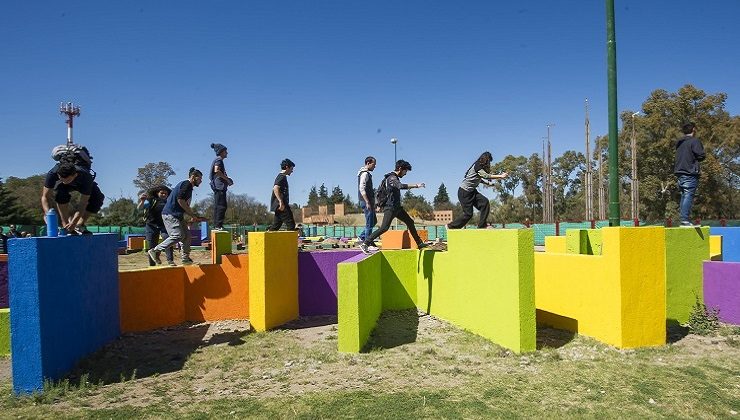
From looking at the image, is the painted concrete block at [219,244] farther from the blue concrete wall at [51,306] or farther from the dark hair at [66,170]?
the dark hair at [66,170]

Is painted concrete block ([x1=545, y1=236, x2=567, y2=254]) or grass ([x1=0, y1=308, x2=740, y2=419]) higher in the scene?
painted concrete block ([x1=545, y1=236, x2=567, y2=254])

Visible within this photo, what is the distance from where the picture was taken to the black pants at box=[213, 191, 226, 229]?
341 inches

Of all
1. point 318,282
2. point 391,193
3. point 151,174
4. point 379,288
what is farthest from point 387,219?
point 151,174

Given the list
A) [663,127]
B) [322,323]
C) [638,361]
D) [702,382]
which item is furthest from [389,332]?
[663,127]

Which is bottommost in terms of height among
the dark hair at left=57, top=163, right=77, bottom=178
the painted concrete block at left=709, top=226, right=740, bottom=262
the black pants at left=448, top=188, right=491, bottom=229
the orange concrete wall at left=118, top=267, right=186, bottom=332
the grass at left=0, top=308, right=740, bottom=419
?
the grass at left=0, top=308, right=740, bottom=419

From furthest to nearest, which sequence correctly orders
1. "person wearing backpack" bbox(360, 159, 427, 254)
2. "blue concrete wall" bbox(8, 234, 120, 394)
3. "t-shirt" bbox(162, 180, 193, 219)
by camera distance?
1. "t-shirt" bbox(162, 180, 193, 219)
2. "person wearing backpack" bbox(360, 159, 427, 254)
3. "blue concrete wall" bbox(8, 234, 120, 394)

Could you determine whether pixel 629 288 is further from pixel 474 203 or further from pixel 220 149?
pixel 220 149

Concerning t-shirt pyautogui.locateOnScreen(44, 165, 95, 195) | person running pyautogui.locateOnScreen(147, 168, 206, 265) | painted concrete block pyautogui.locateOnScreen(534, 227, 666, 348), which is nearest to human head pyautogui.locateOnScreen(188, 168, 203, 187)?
person running pyautogui.locateOnScreen(147, 168, 206, 265)

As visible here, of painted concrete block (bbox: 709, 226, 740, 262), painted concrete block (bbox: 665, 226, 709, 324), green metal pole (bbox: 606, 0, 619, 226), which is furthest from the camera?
painted concrete block (bbox: 709, 226, 740, 262)

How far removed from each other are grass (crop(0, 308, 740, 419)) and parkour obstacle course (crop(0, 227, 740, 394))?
1.20 feet

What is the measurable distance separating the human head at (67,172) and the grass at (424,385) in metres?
2.36

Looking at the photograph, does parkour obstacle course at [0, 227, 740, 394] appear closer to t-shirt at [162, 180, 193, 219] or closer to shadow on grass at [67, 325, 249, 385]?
shadow on grass at [67, 325, 249, 385]

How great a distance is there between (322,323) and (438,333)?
2.22m

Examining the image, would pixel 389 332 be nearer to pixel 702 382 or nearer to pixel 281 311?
pixel 281 311
